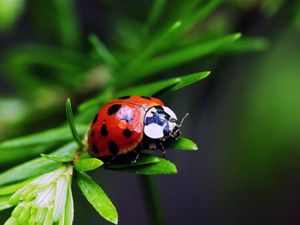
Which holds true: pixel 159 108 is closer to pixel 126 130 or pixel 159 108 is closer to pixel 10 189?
pixel 126 130

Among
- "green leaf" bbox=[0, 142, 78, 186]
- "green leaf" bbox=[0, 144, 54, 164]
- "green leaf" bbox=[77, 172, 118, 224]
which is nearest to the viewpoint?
"green leaf" bbox=[77, 172, 118, 224]

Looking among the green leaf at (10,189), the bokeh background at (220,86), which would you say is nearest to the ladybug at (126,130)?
the green leaf at (10,189)

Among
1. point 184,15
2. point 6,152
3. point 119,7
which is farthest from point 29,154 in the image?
point 119,7

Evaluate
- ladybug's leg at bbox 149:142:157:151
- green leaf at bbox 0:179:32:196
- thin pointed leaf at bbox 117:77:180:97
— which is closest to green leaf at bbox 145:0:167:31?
thin pointed leaf at bbox 117:77:180:97

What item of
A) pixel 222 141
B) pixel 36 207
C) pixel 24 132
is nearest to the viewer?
pixel 36 207

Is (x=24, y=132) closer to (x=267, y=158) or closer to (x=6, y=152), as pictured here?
(x=6, y=152)

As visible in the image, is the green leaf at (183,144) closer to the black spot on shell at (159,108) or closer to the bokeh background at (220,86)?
the black spot on shell at (159,108)

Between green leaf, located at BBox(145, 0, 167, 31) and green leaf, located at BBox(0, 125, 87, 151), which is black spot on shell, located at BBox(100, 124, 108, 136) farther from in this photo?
green leaf, located at BBox(145, 0, 167, 31)

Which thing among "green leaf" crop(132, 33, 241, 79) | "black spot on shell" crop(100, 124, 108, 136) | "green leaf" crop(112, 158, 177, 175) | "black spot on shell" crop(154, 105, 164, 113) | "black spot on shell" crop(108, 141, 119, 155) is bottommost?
"green leaf" crop(112, 158, 177, 175)
